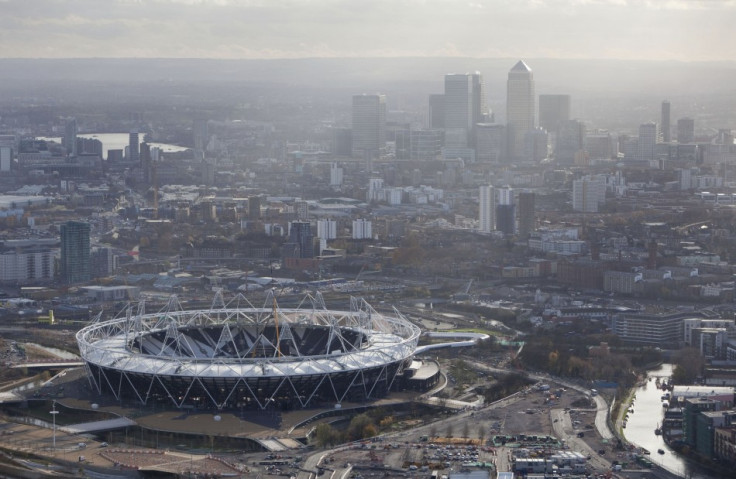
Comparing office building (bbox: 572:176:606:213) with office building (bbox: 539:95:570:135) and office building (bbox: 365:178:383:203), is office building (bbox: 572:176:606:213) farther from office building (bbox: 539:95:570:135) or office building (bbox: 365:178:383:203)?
office building (bbox: 539:95:570:135)

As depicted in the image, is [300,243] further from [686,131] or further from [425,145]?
[686,131]

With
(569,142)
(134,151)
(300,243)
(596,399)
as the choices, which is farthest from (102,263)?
(569,142)

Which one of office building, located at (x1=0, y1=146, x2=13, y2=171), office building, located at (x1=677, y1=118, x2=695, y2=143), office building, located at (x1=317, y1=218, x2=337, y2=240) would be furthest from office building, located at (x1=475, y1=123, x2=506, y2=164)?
office building, located at (x1=317, y1=218, x2=337, y2=240)

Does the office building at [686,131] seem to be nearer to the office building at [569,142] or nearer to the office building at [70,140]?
the office building at [569,142]

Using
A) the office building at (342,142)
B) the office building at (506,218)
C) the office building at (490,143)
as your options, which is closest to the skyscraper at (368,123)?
the office building at (342,142)

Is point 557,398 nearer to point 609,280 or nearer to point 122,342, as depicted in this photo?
point 122,342

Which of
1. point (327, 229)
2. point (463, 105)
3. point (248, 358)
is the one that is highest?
point (463, 105)

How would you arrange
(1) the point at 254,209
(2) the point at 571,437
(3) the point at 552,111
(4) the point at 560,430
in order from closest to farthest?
1. (2) the point at 571,437
2. (4) the point at 560,430
3. (1) the point at 254,209
4. (3) the point at 552,111
